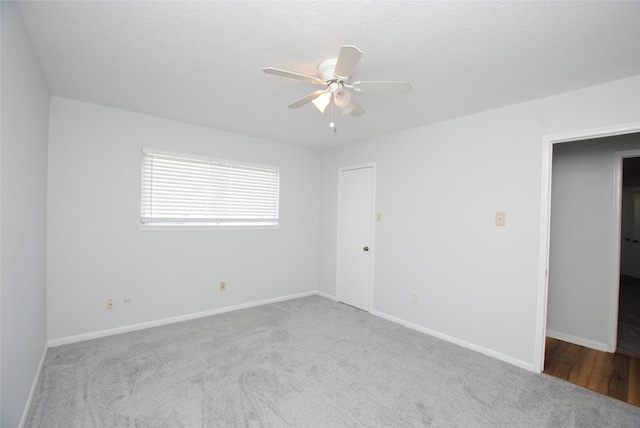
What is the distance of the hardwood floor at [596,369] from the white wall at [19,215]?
12.9 ft

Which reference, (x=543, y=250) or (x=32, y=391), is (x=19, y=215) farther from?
(x=543, y=250)

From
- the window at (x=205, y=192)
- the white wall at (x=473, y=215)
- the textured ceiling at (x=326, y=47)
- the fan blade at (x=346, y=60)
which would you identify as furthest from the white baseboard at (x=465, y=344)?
the fan blade at (x=346, y=60)

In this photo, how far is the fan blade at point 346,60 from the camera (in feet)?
4.62

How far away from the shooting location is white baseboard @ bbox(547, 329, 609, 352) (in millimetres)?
3010

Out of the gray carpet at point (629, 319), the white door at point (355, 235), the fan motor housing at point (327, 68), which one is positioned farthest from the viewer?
the white door at point (355, 235)

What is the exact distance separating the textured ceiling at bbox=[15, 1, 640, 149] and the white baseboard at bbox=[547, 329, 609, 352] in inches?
105

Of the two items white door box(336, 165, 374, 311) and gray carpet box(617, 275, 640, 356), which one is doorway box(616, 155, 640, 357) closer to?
gray carpet box(617, 275, 640, 356)

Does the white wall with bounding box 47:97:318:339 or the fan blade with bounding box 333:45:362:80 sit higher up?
the fan blade with bounding box 333:45:362:80

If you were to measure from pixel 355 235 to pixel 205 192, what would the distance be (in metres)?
2.21

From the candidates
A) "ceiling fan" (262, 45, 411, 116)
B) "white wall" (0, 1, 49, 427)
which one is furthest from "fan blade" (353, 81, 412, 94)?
"white wall" (0, 1, 49, 427)

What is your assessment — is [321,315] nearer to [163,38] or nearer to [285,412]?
[285,412]

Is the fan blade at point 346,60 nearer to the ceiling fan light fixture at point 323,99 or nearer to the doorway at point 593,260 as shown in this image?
the ceiling fan light fixture at point 323,99

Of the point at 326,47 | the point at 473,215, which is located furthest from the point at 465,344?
the point at 326,47

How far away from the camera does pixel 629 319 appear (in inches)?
151
